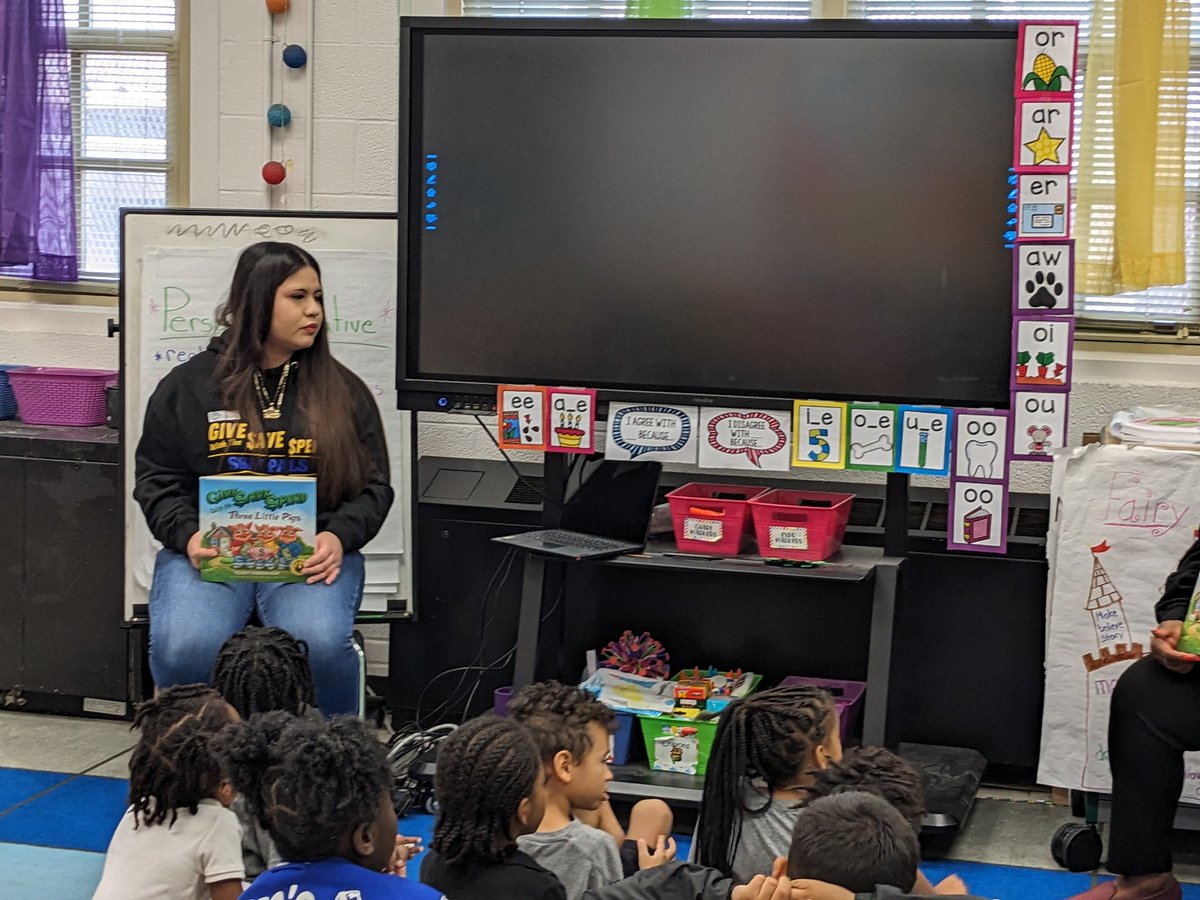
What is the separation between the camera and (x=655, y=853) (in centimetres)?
254

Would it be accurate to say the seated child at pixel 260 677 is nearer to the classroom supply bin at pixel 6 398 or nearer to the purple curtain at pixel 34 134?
the classroom supply bin at pixel 6 398

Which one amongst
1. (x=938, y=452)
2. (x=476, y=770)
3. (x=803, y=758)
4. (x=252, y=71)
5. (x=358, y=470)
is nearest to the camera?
(x=476, y=770)

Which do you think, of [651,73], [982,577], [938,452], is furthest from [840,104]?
[982,577]

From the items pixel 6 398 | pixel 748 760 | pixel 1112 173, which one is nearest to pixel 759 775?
pixel 748 760

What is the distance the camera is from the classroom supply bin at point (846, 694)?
3.35m

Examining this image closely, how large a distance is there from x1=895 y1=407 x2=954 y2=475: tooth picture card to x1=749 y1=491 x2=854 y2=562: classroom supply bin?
22 cm

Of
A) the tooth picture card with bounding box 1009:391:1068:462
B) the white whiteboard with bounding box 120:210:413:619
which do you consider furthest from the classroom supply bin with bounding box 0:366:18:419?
the tooth picture card with bounding box 1009:391:1068:462

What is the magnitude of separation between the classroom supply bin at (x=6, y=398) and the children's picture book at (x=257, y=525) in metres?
1.34

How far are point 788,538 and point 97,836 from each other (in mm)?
1616

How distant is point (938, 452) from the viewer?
306 centimetres

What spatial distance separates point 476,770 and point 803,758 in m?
0.60

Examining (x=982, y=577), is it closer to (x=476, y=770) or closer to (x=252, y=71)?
(x=476, y=770)

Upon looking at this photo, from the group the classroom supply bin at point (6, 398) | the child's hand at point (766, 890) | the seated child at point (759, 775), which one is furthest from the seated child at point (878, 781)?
the classroom supply bin at point (6, 398)

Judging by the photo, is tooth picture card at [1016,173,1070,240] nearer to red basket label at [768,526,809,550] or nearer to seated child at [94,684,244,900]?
red basket label at [768,526,809,550]
